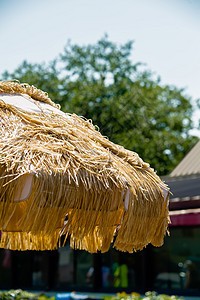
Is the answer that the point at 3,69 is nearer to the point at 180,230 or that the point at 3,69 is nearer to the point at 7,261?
the point at 7,261

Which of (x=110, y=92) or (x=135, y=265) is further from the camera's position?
(x=110, y=92)

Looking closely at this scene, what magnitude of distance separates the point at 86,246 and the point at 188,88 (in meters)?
29.0

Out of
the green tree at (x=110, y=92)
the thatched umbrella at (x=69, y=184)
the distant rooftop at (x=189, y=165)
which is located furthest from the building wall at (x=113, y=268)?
the green tree at (x=110, y=92)

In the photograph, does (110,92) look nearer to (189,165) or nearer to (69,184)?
(189,165)

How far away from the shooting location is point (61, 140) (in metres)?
3.28

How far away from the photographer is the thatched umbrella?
2.83 m

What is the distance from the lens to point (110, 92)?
2392cm

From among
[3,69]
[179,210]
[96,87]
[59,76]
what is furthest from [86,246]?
[3,69]

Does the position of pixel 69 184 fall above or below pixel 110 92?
below

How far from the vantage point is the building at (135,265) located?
9742mm

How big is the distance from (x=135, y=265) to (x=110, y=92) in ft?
46.8

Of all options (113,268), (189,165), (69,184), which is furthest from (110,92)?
(69,184)

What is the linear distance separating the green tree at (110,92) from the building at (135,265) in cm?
940

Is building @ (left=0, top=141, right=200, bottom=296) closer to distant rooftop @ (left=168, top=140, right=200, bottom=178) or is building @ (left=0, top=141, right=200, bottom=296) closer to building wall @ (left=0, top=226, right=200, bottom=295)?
building wall @ (left=0, top=226, right=200, bottom=295)
